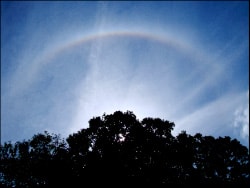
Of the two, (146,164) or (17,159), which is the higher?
(17,159)

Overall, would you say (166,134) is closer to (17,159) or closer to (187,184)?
A: (187,184)

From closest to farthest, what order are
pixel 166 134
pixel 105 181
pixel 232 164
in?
pixel 105 181 < pixel 166 134 < pixel 232 164

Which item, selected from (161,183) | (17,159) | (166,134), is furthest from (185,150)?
(17,159)

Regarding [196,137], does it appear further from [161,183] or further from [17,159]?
[17,159]

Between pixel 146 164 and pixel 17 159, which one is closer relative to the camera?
pixel 146 164

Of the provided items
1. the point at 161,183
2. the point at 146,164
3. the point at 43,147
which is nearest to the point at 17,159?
the point at 43,147

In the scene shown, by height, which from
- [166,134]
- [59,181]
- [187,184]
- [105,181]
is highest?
[166,134]

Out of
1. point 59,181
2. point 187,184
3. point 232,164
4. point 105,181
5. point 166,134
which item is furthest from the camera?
point 232,164
